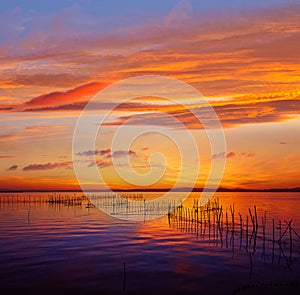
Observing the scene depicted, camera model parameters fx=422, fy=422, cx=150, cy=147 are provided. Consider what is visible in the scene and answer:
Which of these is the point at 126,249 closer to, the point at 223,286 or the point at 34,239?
the point at 34,239

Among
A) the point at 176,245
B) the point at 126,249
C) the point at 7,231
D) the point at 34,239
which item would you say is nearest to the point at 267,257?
the point at 176,245

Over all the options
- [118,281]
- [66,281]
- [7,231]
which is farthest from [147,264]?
[7,231]

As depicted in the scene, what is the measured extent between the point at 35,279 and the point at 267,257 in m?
15.9

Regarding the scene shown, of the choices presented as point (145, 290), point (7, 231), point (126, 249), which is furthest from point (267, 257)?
point (7, 231)

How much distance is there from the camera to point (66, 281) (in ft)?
70.0

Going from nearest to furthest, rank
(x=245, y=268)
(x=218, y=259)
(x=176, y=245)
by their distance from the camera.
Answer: (x=245, y=268) < (x=218, y=259) < (x=176, y=245)

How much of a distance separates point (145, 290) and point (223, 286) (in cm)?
394

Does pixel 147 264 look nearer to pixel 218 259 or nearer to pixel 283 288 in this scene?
pixel 218 259

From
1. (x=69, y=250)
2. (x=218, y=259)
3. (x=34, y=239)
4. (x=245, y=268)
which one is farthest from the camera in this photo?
(x=34, y=239)

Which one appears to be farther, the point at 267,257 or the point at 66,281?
the point at 267,257

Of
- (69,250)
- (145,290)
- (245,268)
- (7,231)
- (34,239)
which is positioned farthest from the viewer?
(7,231)

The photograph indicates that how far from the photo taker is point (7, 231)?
140 ft

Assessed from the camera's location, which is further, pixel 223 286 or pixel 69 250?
pixel 69 250

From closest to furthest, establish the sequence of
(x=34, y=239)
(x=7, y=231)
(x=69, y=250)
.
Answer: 1. (x=69, y=250)
2. (x=34, y=239)
3. (x=7, y=231)
